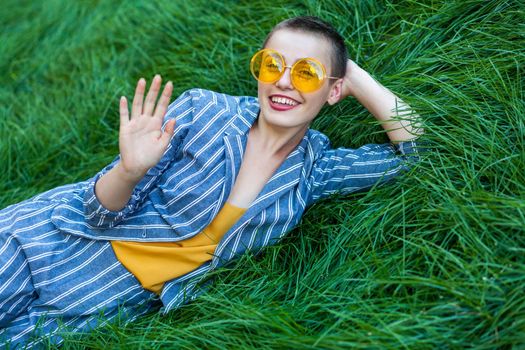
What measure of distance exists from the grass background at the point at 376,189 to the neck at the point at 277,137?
0.98 ft

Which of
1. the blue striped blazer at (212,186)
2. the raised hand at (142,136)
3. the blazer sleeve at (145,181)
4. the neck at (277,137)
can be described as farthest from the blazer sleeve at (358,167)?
the raised hand at (142,136)

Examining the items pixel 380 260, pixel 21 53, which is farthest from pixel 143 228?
pixel 21 53

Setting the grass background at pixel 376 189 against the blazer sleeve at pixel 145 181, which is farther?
the blazer sleeve at pixel 145 181

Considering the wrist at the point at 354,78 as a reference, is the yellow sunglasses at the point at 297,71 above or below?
above

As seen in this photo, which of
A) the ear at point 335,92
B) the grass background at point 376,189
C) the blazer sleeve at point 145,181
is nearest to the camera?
the grass background at point 376,189

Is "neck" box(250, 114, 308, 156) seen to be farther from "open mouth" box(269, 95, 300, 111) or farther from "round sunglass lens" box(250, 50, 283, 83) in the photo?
"round sunglass lens" box(250, 50, 283, 83)

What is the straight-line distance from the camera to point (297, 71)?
8.30 ft

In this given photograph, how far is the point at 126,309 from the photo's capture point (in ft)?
8.75

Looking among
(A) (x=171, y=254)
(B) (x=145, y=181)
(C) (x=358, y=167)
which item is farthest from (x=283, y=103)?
(A) (x=171, y=254)

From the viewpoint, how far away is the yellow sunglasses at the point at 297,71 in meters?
2.53

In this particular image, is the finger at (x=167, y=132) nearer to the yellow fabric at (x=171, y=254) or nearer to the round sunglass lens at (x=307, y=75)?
the yellow fabric at (x=171, y=254)

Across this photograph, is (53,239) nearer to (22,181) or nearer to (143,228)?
(143,228)

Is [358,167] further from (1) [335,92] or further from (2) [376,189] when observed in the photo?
(1) [335,92]

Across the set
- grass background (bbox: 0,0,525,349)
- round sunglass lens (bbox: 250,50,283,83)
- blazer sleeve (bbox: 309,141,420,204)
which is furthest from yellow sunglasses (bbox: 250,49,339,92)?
grass background (bbox: 0,0,525,349)
